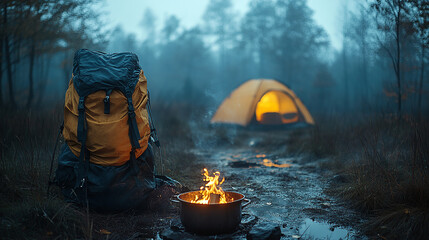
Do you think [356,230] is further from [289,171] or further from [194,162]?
[194,162]

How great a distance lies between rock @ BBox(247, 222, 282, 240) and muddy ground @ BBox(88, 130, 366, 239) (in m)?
0.06

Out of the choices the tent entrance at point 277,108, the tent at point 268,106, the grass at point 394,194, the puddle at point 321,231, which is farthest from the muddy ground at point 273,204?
the tent entrance at point 277,108

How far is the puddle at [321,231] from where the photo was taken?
2.81 meters

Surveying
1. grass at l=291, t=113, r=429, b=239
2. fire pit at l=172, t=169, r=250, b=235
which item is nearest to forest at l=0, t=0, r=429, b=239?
grass at l=291, t=113, r=429, b=239

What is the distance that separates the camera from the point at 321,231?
2947mm

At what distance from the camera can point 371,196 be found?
3.40 m

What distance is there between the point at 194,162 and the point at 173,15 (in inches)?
1286

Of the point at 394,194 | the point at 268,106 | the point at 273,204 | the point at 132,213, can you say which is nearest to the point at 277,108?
the point at 268,106

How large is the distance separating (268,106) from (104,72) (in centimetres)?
936

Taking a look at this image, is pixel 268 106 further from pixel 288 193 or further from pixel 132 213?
pixel 132 213

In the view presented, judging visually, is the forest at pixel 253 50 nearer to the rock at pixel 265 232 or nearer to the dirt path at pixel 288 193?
the dirt path at pixel 288 193

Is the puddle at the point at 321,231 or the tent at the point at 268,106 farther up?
the tent at the point at 268,106

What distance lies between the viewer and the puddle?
2.81 metres

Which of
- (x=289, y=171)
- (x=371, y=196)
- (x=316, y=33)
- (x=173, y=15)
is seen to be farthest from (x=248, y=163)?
(x=173, y=15)
